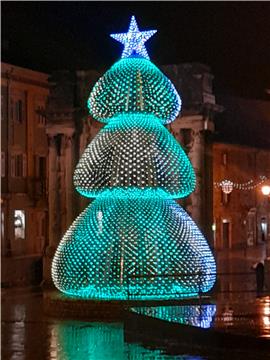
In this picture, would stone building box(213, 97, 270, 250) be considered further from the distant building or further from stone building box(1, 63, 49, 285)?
stone building box(1, 63, 49, 285)

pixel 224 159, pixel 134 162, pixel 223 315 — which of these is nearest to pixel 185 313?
pixel 223 315

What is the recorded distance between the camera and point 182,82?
33.6 meters

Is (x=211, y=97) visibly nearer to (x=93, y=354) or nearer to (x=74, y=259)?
(x=74, y=259)

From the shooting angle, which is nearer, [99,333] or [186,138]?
[99,333]

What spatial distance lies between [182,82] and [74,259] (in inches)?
497

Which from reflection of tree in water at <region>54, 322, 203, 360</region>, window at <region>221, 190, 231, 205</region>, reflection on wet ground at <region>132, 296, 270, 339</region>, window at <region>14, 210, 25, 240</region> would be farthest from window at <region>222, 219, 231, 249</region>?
reflection of tree in water at <region>54, 322, 203, 360</region>

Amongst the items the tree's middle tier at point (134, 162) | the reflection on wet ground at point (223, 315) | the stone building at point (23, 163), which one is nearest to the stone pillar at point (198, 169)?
the tree's middle tier at point (134, 162)

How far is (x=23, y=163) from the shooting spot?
161 ft

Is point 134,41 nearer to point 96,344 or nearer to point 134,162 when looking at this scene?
point 134,162

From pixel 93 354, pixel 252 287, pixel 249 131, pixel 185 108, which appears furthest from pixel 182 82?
pixel 249 131

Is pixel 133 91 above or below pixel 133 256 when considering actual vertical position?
above

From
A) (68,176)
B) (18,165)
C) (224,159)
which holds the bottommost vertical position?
(68,176)

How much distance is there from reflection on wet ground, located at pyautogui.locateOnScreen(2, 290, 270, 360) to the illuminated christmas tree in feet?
3.34

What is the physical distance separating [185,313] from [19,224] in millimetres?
29903
